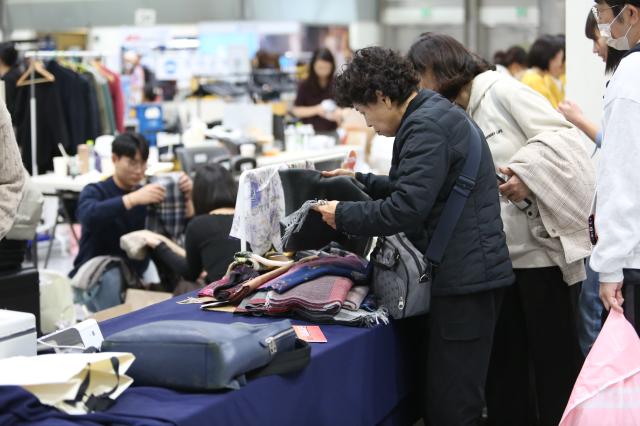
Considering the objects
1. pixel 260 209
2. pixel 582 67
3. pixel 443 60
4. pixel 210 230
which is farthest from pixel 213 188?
pixel 582 67

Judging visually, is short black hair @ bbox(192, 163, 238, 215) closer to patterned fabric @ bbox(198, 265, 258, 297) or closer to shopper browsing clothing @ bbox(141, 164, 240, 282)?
shopper browsing clothing @ bbox(141, 164, 240, 282)

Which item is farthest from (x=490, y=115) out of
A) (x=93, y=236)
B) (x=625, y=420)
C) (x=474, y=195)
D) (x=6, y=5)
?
(x=6, y=5)

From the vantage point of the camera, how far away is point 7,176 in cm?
287

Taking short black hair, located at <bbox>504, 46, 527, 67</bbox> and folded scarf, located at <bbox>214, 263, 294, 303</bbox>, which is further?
short black hair, located at <bbox>504, 46, 527, 67</bbox>

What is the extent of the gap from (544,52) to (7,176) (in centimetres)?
445

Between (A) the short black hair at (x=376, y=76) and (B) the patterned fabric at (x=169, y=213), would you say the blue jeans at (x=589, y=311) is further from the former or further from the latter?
(B) the patterned fabric at (x=169, y=213)

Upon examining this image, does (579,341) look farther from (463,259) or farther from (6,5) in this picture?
(6,5)

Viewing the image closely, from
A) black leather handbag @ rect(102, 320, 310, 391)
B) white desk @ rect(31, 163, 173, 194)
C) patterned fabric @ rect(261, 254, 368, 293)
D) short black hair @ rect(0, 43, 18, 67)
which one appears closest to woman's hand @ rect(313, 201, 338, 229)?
patterned fabric @ rect(261, 254, 368, 293)

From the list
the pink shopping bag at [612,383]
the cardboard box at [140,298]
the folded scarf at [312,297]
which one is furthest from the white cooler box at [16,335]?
the cardboard box at [140,298]

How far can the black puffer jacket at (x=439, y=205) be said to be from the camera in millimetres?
2559

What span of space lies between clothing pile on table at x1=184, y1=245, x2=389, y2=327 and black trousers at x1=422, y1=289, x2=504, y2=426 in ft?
0.65

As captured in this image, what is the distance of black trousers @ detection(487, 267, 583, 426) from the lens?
319 cm

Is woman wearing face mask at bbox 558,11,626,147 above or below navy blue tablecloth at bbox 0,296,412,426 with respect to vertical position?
above

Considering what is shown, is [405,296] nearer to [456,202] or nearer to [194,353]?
[456,202]
